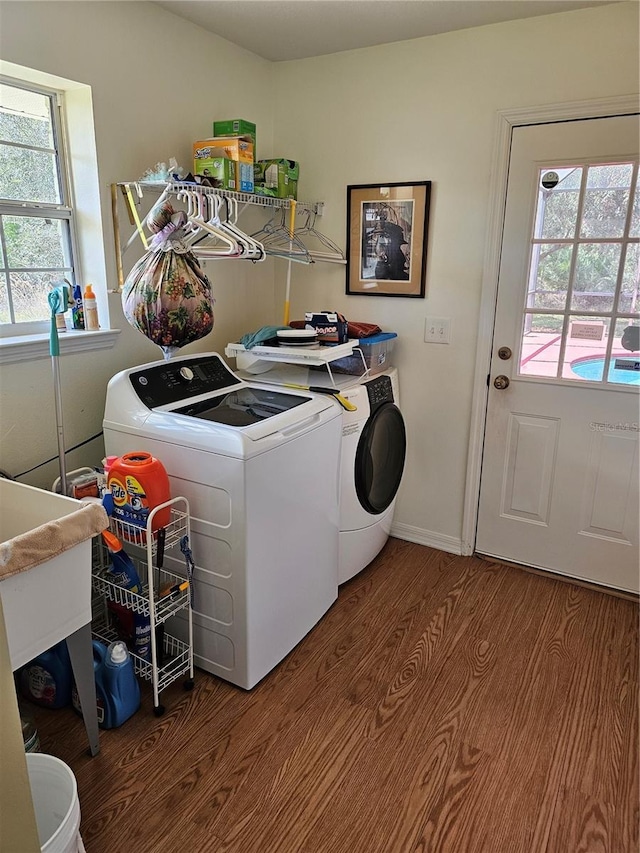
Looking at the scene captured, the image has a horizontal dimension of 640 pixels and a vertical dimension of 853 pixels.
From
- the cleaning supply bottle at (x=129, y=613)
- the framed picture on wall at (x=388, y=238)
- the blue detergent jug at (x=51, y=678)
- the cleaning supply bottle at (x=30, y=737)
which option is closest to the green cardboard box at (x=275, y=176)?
the framed picture on wall at (x=388, y=238)

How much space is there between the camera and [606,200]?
2230 millimetres

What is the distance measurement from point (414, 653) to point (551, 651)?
0.53m

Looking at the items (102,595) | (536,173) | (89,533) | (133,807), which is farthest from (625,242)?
(133,807)

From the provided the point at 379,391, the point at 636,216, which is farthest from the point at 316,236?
the point at 636,216

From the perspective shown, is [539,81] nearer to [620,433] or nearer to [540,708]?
[620,433]

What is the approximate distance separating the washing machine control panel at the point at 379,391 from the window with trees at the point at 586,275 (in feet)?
2.12

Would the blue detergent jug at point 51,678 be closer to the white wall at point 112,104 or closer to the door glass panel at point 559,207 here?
the white wall at point 112,104

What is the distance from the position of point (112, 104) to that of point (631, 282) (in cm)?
208

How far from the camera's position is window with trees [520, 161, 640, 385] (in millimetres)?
2225

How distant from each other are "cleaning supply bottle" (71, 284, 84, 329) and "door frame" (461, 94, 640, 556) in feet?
5.49

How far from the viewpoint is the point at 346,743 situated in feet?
5.76

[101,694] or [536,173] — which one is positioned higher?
[536,173]

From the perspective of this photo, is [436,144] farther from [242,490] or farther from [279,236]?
[242,490]

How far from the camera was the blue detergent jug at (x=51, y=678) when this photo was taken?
182 cm
